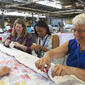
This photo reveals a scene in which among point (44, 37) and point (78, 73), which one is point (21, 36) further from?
point (78, 73)

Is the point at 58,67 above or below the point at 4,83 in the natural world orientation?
above

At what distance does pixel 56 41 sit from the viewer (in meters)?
2.18

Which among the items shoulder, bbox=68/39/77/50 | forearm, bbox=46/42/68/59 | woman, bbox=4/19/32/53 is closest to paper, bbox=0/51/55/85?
forearm, bbox=46/42/68/59

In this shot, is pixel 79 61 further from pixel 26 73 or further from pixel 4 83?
pixel 4 83

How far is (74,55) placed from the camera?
1116 millimetres

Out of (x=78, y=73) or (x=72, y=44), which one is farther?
(x=72, y=44)

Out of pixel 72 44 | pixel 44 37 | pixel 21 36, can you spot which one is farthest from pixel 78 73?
pixel 21 36

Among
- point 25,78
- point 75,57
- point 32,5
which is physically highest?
point 32,5

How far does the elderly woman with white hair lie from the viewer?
86 centimetres

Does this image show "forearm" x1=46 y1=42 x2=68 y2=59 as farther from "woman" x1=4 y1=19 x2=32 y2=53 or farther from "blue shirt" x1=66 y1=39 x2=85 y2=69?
"woman" x1=4 y1=19 x2=32 y2=53

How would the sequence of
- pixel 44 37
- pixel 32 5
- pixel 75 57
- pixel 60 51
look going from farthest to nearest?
pixel 32 5
pixel 44 37
pixel 60 51
pixel 75 57

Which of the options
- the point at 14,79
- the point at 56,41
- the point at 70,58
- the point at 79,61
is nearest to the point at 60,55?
the point at 70,58

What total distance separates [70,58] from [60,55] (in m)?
0.14

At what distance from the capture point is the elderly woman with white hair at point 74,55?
0.86 metres
